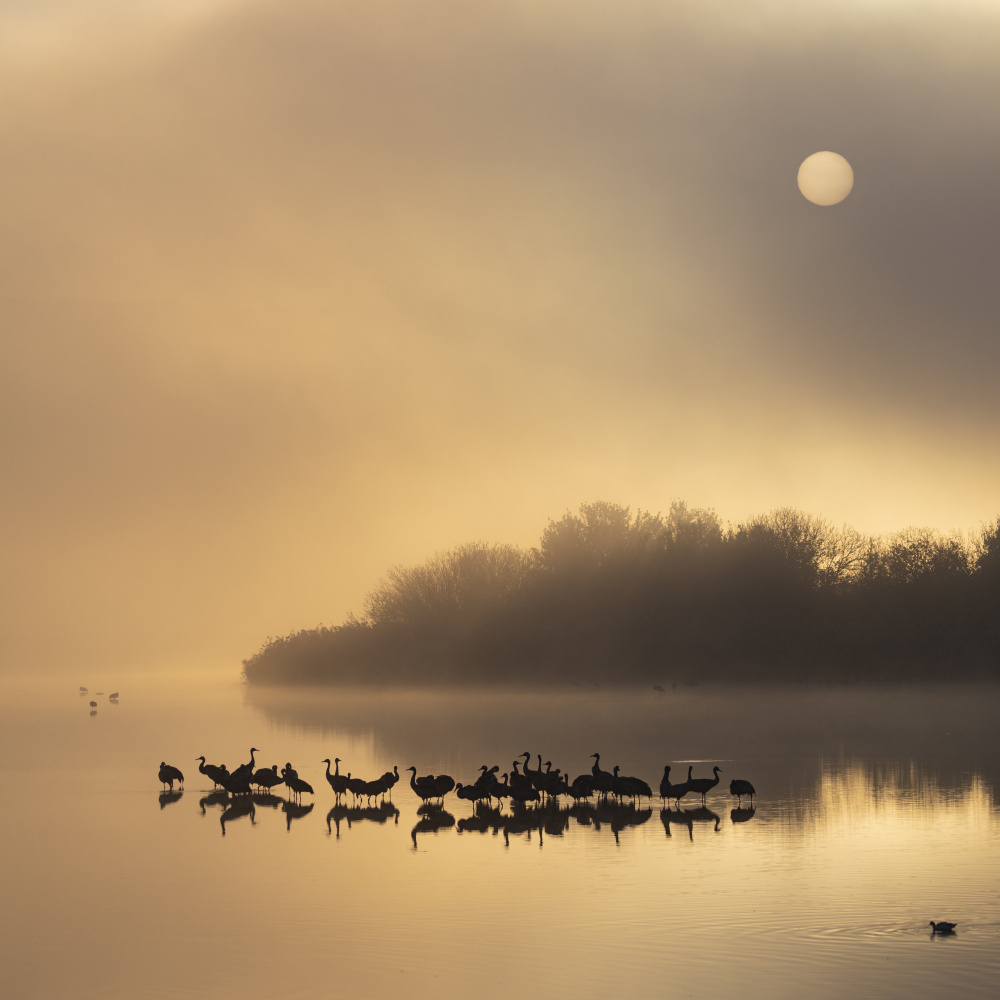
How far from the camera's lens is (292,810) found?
79.6 feet

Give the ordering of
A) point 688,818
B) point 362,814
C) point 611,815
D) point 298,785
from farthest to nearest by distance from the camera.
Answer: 1. point 298,785
2. point 362,814
3. point 611,815
4. point 688,818

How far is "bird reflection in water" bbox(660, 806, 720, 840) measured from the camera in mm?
20612

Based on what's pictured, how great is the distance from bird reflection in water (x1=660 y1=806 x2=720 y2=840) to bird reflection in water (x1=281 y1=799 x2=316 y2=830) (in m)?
6.96

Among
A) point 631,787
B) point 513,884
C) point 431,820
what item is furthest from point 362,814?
point 513,884

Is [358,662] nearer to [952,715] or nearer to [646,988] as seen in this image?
[952,715]

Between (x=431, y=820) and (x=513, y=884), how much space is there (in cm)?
651

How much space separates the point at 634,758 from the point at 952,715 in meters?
25.6

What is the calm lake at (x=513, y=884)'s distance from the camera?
11609mm

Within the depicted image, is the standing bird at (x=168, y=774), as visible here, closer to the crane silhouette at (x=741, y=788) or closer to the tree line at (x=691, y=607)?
the crane silhouette at (x=741, y=788)

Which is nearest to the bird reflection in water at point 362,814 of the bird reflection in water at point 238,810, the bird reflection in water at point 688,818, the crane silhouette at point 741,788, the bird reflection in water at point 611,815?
the bird reflection in water at point 238,810

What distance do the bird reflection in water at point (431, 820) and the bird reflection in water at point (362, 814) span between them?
0.50m

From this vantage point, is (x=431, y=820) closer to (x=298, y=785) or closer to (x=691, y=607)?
(x=298, y=785)

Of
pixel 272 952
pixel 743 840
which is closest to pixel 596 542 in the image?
pixel 743 840

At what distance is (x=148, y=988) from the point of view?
11391mm
